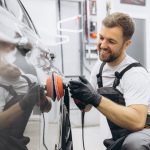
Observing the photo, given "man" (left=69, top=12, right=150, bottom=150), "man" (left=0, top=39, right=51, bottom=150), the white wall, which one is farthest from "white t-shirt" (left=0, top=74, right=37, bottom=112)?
the white wall

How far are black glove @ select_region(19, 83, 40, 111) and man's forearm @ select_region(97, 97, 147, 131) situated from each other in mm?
622

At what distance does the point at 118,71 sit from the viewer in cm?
161

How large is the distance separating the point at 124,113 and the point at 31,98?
0.73m

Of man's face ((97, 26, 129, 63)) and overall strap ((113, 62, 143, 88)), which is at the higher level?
man's face ((97, 26, 129, 63))

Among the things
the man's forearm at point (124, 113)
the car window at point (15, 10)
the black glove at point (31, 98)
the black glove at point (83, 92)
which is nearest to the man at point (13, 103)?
the black glove at point (31, 98)

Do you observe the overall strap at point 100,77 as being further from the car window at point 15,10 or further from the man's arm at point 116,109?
the car window at point 15,10

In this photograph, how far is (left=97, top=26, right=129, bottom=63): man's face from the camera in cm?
159

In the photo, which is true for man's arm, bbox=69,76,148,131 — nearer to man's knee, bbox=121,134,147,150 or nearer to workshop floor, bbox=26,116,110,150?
man's knee, bbox=121,134,147,150

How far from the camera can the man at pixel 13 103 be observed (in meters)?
0.66

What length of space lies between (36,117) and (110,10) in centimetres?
257

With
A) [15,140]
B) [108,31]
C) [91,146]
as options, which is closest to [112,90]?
[108,31]

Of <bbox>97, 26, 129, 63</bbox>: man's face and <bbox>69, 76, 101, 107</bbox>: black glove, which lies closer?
<bbox>69, 76, 101, 107</bbox>: black glove

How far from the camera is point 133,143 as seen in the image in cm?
142

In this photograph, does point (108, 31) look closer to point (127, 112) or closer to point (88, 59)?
point (127, 112)
